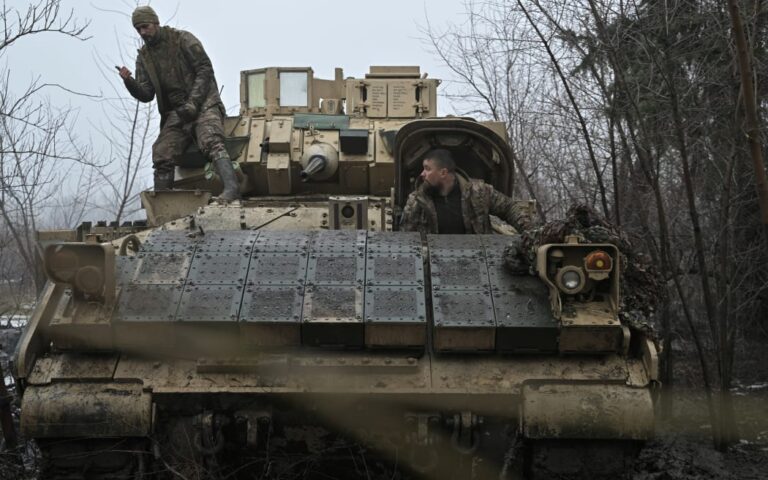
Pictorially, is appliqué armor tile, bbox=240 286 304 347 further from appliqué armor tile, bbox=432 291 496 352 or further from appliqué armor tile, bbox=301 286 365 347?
appliqué armor tile, bbox=432 291 496 352

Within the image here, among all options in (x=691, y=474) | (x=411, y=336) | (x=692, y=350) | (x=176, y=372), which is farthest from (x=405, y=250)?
(x=692, y=350)

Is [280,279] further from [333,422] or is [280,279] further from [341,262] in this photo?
[333,422]

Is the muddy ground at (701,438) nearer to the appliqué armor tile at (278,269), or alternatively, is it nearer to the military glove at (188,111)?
the appliqué armor tile at (278,269)

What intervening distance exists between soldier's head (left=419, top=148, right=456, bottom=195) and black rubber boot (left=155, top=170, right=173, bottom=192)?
3.03m

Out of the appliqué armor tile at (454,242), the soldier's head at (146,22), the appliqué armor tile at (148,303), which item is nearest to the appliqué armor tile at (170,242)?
the appliqué armor tile at (148,303)

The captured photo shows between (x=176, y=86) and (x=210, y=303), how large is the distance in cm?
392

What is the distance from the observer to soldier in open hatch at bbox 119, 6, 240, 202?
27.3 feet

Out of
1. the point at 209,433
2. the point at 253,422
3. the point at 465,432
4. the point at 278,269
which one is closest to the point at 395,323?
the point at 465,432

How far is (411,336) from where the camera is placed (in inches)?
203

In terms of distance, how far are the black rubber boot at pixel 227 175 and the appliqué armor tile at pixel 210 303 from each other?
2.46m

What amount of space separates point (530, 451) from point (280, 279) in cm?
178

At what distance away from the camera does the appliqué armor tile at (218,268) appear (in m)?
5.43

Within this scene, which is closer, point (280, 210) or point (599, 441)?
point (599, 441)

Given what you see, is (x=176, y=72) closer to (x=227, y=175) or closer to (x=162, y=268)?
(x=227, y=175)
